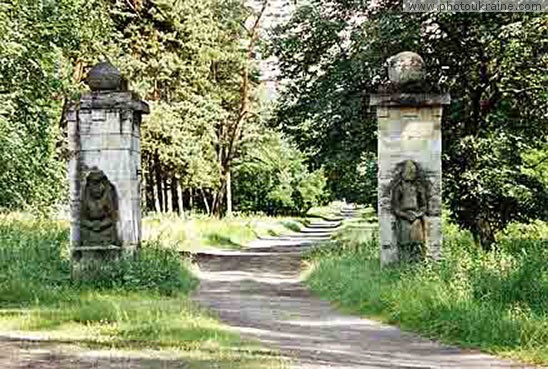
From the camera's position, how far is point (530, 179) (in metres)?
16.6

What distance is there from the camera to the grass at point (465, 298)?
7484mm

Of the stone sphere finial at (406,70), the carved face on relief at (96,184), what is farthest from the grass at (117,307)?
the stone sphere finial at (406,70)

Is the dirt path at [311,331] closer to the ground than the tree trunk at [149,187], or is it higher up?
closer to the ground

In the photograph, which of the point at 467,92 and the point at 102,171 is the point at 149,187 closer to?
the point at 467,92

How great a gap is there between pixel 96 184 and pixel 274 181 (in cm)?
4125

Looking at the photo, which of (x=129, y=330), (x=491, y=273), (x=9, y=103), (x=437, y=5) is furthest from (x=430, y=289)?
(x=9, y=103)

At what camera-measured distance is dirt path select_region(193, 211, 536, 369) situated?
6986mm

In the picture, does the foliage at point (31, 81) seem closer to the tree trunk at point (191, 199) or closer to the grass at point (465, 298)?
the grass at point (465, 298)

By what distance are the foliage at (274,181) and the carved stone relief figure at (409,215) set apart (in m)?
27.9

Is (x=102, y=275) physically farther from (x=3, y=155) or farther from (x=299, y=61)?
(x=299, y=61)

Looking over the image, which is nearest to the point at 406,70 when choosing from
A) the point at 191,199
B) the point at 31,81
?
the point at 31,81

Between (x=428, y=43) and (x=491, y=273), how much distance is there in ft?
28.4

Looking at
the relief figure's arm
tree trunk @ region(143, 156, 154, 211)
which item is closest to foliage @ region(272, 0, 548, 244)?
the relief figure's arm

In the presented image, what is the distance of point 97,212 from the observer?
39.4ft
